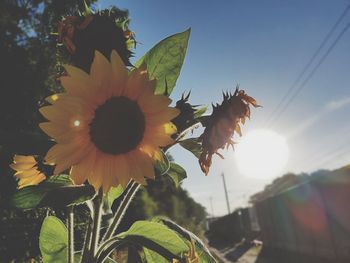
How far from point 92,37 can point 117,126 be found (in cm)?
24

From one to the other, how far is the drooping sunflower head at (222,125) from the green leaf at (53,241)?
50cm

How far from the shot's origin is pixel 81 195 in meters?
0.92

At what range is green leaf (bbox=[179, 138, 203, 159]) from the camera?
1033 millimetres

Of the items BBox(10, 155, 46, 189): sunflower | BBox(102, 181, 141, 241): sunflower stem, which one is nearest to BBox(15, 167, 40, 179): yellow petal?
BBox(10, 155, 46, 189): sunflower

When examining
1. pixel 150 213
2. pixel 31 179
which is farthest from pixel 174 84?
pixel 150 213

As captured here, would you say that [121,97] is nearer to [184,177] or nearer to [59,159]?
[59,159]

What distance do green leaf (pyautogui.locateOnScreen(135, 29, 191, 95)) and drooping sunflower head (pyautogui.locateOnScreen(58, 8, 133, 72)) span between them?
2.4 inches

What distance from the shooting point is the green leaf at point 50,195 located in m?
0.88

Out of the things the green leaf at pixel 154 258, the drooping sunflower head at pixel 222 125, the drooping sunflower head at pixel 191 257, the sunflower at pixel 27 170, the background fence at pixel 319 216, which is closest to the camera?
the drooping sunflower head at pixel 222 125

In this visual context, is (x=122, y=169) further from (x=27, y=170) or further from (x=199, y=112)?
(x=27, y=170)

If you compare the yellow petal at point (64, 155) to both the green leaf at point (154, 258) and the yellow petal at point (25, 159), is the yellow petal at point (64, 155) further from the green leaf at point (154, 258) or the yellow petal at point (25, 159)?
the green leaf at point (154, 258)

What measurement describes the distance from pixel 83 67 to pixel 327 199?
16.7 meters

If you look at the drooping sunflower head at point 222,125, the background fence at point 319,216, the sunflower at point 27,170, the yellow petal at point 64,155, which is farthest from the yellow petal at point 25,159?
the background fence at point 319,216

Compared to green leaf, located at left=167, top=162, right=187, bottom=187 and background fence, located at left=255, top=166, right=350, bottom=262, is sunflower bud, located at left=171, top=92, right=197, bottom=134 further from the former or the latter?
background fence, located at left=255, top=166, right=350, bottom=262
